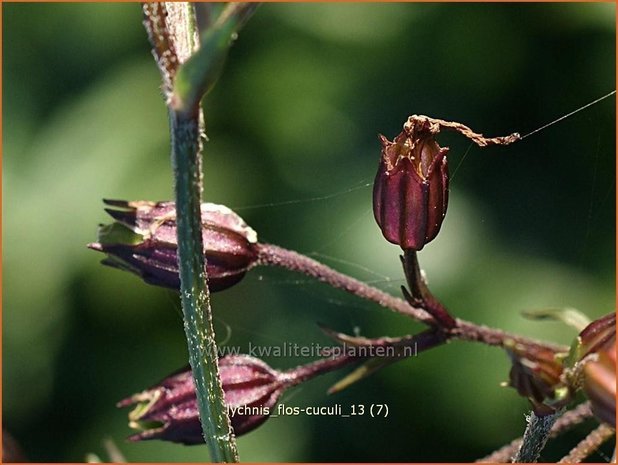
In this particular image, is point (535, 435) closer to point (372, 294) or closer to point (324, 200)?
point (372, 294)

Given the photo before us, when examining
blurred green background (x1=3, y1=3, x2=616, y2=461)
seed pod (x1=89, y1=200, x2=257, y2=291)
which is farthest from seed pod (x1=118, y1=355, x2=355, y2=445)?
blurred green background (x1=3, y1=3, x2=616, y2=461)

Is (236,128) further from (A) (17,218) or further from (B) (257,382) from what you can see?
(B) (257,382)

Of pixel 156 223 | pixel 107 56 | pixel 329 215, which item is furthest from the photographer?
pixel 107 56

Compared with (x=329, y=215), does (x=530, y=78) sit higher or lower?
higher

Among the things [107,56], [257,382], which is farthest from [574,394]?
[107,56]

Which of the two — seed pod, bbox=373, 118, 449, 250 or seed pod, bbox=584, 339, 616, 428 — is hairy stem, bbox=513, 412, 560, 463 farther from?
seed pod, bbox=373, 118, 449, 250

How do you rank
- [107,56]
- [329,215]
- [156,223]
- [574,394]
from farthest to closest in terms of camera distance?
[107,56]
[329,215]
[156,223]
[574,394]

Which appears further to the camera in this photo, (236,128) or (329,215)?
(236,128)
